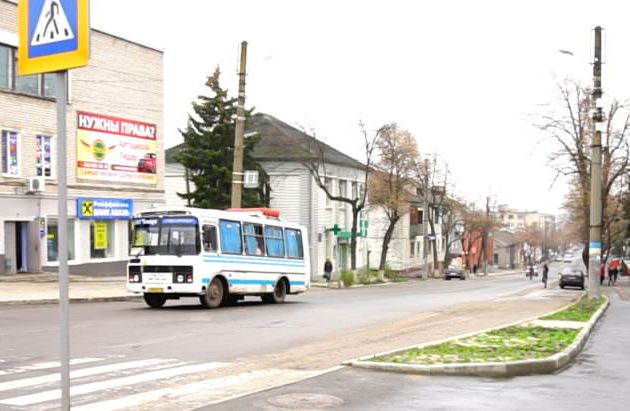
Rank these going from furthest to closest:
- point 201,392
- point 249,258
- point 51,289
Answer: point 51,289 < point 249,258 < point 201,392

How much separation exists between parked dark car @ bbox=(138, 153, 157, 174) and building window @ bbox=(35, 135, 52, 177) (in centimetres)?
556

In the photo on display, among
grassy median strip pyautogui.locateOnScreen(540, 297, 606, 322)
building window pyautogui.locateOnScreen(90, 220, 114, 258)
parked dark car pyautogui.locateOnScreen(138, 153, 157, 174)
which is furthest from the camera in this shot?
parked dark car pyautogui.locateOnScreen(138, 153, 157, 174)

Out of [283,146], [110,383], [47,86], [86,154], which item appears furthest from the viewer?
[283,146]

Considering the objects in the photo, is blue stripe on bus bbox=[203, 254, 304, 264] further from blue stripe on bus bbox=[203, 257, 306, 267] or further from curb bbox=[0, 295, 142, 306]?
curb bbox=[0, 295, 142, 306]

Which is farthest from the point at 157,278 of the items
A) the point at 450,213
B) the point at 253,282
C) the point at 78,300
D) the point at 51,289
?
the point at 450,213

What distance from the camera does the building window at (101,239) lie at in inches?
1367

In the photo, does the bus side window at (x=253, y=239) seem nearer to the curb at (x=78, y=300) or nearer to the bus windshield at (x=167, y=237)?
the bus windshield at (x=167, y=237)

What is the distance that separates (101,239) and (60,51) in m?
31.3

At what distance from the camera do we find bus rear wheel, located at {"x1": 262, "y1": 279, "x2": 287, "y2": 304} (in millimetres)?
24922

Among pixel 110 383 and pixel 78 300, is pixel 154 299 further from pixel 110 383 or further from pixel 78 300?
pixel 110 383

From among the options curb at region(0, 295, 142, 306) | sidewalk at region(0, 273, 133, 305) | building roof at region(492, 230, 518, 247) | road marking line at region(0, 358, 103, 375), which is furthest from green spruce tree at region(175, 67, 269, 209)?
building roof at region(492, 230, 518, 247)

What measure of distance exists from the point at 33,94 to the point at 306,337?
2160cm

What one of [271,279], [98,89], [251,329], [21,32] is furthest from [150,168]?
[21,32]

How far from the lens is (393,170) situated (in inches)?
2290
